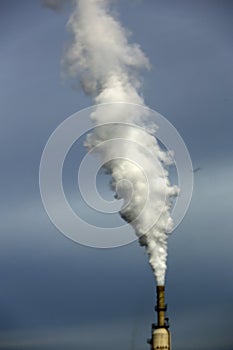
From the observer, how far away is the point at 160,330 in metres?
101

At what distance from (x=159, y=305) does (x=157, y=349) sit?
15.5ft

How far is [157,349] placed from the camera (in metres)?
101

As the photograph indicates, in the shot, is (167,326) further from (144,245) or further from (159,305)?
(144,245)

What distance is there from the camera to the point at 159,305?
102 m

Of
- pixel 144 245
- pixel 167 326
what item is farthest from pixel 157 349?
pixel 144 245

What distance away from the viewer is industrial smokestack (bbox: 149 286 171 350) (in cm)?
10081

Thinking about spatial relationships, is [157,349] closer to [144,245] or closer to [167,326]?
[167,326]

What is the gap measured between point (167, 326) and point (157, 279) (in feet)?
19.4

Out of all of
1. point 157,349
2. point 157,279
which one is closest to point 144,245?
point 157,279

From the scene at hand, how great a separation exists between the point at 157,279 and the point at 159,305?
11.5 feet

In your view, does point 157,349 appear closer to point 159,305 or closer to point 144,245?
point 159,305

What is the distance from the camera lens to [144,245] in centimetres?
9962

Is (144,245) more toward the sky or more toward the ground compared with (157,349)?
more toward the sky

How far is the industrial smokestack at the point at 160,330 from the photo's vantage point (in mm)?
100812
